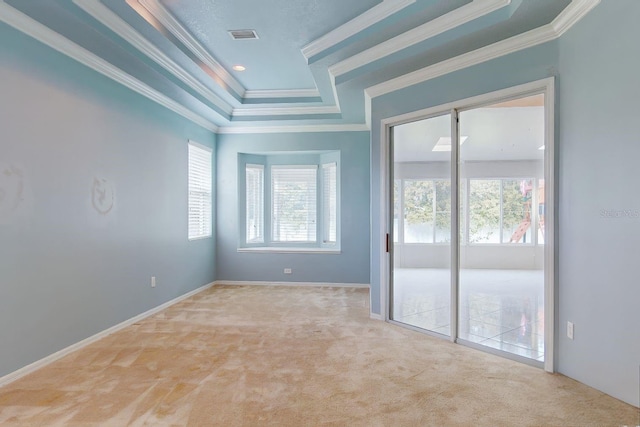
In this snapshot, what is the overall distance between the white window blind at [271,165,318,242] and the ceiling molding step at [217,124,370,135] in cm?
78

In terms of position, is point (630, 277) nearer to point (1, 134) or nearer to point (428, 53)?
point (428, 53)

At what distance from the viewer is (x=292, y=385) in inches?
102

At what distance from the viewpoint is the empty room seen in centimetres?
233

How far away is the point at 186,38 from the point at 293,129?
2795 mm

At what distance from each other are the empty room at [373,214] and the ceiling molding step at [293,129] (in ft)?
1.55

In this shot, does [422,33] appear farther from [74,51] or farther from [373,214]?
[74,51]

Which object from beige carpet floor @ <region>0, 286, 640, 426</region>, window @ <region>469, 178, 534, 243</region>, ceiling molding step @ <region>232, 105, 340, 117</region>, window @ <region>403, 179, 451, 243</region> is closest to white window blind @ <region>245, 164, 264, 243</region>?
ceiling molding step @ <region>232, 105, 340, 117</region>

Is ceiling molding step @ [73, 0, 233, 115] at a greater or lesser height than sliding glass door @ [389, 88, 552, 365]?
greater

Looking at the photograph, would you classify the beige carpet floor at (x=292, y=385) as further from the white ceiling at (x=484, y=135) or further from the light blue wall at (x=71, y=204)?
the white ceiling at (x=484, y=135)

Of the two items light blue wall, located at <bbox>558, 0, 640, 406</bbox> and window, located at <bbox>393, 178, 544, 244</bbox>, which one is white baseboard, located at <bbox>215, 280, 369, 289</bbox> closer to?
window, located at <bbox>393, 178, 544, 244</bbox>

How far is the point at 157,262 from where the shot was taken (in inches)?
180

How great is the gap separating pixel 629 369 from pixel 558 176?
142cm

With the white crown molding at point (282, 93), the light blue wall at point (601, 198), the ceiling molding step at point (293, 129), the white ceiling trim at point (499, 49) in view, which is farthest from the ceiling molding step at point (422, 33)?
the ceiling molding step at point (293, 129)

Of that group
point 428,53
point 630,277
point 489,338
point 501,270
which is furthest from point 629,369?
point 501,270
